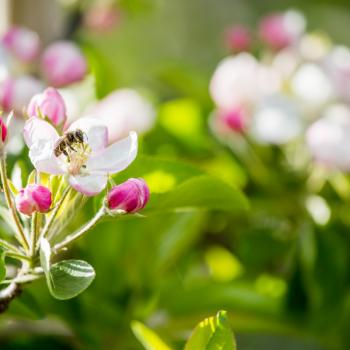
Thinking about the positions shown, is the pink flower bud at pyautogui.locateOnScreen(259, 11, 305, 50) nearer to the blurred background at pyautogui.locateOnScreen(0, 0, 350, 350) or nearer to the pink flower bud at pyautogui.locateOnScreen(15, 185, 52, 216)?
the blurred background at pyautogui.locateOnScreen(0, 0, 350, 350)

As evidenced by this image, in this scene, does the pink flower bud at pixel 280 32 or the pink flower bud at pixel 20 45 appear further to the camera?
the pink flower bud at pixel 280 32

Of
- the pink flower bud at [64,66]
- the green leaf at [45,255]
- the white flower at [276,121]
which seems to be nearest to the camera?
the green leaf at [45,255]

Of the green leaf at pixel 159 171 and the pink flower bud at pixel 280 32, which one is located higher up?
the green leaf at pixel 159 171

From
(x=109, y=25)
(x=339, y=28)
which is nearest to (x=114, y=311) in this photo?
(x=109, y=25)

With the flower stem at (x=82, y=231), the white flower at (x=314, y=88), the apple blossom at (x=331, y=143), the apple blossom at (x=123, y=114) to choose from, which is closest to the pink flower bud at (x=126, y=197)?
the flower stem at (x=82, y=231)

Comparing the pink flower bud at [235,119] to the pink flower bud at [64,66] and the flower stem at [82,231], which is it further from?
the flower stem at [82,231]

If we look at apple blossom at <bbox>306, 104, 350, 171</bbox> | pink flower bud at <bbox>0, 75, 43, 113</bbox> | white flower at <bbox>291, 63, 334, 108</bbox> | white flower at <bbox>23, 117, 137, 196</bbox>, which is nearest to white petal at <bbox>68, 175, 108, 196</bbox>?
white flower at <bbox>23, 117, 137, 196</bbox>

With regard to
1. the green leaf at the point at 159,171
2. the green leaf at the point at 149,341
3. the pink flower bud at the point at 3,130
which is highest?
the pink flower bud at the point at 3,130
